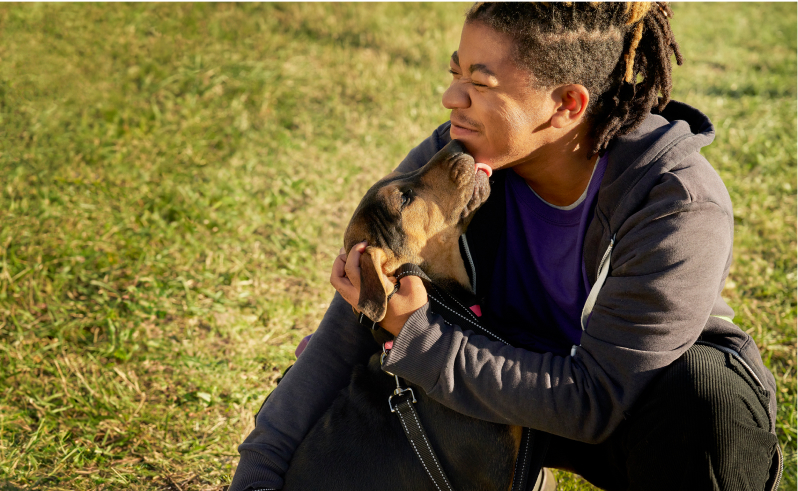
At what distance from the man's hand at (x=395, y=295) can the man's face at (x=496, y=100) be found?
30.8 inches

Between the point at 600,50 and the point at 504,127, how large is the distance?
54cm

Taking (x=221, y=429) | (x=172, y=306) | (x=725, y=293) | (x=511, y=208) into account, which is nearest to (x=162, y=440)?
(x=221, y=429)

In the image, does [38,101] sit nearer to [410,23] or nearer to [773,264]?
[410,23]

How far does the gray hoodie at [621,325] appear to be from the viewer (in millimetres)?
2486

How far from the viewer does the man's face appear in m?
2.89

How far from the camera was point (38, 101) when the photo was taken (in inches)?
276

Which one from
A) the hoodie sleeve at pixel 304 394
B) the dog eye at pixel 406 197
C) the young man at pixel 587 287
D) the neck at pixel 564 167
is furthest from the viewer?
the dog eye at pixel 406 197

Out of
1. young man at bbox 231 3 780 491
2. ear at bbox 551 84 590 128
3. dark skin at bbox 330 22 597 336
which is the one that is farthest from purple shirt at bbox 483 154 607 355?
ear at bbox 551 84 590 128

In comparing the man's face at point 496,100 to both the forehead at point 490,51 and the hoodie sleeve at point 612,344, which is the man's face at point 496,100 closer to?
the forehead at point 490,51

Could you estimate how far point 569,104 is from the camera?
2959 millimetres

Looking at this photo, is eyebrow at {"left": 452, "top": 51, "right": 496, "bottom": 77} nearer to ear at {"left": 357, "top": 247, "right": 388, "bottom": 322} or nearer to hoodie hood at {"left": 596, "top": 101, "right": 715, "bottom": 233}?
hoodie hood at {"left": 596, "top": 101, "right": 715, "bottom": 233}

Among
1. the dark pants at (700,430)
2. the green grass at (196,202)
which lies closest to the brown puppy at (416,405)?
the dark pants at (700,430)

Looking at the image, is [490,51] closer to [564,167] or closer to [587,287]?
[564,167]

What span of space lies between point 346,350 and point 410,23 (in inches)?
324
